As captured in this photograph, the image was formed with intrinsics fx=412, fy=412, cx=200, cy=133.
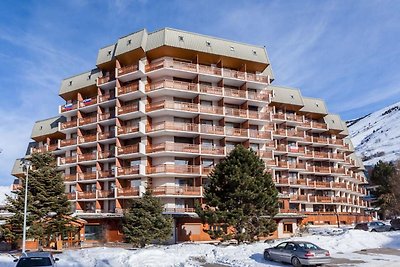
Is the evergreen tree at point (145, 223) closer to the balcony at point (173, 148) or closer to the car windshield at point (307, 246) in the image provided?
the balcony at point (173, 148)

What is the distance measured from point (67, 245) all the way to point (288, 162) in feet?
123

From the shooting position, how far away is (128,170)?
158 ft

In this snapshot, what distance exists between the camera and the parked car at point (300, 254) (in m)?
23.5

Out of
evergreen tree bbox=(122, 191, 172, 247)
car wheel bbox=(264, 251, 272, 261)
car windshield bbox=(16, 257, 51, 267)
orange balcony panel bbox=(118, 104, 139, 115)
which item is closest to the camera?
car windshield bbox=(16, 257, 51, 267)

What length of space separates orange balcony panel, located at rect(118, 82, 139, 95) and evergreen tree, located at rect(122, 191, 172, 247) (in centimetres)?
1584

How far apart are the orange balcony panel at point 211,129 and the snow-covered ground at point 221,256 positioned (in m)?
18.0

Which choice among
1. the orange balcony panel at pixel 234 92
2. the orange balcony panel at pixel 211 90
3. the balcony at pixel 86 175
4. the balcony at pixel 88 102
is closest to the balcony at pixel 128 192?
the balcony at pixel 86 175

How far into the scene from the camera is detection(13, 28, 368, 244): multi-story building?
156 ft

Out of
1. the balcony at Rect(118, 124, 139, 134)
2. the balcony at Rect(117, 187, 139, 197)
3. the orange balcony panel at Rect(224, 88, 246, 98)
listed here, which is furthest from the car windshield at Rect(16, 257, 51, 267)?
the orange balcony panel at Rect(224, 88, 246, 98)

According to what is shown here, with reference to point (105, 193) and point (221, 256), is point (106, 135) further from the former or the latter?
point (221, 256)

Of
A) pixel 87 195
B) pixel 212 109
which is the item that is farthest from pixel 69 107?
pixel 212 109

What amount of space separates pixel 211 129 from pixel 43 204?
67.7 feet

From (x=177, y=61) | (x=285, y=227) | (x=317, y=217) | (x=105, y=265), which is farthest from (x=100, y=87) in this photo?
(x=317, y=217)

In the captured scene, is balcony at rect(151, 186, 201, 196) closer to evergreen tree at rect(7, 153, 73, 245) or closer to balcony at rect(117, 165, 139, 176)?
balcony at rect(117, 165, 139, 176)
